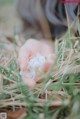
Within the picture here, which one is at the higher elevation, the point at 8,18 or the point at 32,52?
the point at 8,18

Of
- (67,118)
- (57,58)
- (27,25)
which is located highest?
(27,25)

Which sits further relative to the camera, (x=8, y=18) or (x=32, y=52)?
(x=8, y=18)

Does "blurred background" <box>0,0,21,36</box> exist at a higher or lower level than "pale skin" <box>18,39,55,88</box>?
higher

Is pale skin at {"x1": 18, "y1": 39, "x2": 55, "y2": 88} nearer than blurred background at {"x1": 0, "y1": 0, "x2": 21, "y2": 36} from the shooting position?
Yes

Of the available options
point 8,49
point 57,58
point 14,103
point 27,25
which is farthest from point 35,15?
point 14,103

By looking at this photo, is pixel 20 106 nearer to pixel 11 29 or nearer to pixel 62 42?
pixel 62 42

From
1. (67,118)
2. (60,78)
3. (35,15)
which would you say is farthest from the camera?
(35,15)

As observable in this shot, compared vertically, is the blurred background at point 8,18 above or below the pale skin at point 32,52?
above

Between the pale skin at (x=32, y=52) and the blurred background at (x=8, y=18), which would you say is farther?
the blurred background at (x=8, y=18)
